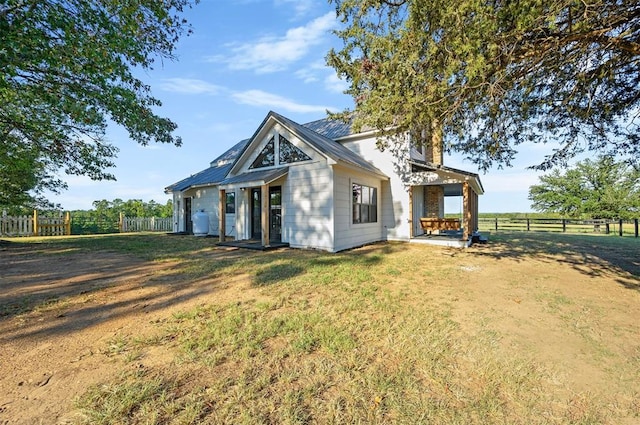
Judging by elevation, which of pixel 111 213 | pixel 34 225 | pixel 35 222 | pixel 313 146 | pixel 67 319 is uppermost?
pixel 313 146

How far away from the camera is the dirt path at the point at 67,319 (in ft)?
7.62


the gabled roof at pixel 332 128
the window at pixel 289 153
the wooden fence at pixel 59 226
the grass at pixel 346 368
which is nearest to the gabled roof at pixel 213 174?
the window at pixel 289 153

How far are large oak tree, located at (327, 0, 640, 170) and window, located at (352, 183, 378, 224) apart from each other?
12.3ft

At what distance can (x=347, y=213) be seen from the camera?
10391mm

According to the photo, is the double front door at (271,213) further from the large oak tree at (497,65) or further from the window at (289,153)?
the large oak tree at (497,65)

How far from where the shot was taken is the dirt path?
Result: 2.32m

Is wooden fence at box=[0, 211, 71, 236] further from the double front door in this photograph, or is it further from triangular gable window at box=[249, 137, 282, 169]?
triangular gable window at box=[249, 137, 282, 169]

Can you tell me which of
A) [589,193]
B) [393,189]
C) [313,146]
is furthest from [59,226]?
[589,193]

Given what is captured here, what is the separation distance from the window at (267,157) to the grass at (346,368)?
7.28m

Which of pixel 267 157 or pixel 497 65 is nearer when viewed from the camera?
pixel 497 65

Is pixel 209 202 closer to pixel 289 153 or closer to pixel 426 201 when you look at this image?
pixel 289 153

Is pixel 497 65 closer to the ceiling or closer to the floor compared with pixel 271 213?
closer to the ceiling

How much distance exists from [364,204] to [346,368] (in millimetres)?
9336

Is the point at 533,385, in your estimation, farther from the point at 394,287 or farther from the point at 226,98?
the point at 226,98
